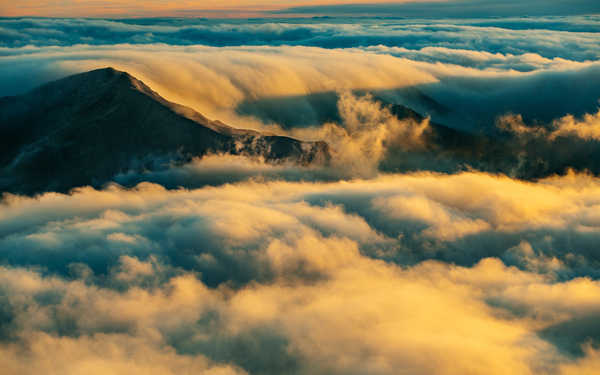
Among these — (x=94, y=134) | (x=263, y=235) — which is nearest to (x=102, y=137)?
(x=94, y=134)

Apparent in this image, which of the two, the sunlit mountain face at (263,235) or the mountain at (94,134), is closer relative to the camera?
the sunlit mountain face at (263,235)

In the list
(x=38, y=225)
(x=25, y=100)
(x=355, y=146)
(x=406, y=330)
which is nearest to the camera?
(x=406, y=330)

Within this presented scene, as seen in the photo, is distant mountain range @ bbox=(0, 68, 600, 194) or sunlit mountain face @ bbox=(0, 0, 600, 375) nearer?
sunlit mountain face @ bbox=(0, 0, 600, 375)

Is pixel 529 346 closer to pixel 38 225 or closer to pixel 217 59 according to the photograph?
pixel 38 225

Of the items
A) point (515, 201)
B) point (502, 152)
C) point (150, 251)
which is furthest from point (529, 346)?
point (502, 152)
